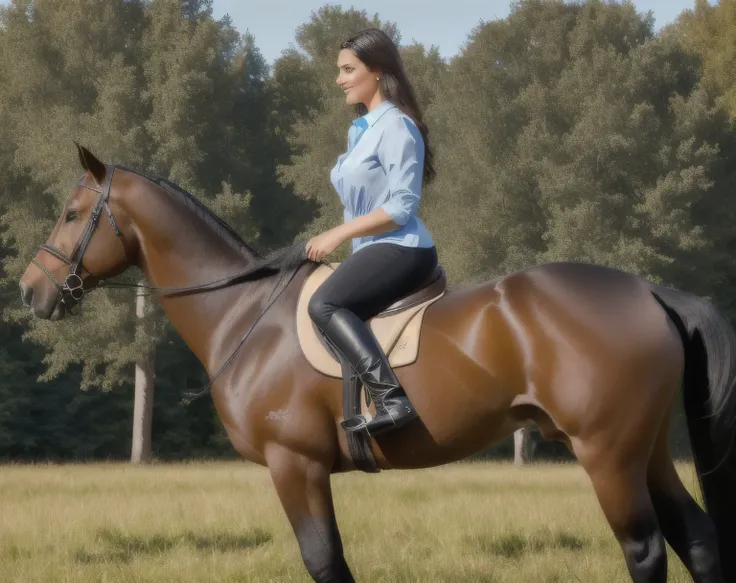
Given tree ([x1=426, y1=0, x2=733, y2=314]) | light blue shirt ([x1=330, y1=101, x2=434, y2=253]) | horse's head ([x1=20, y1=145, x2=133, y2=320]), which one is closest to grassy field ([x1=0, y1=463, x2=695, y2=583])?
horse's head ([x1=20, y1=145, x2=133, y2=320])

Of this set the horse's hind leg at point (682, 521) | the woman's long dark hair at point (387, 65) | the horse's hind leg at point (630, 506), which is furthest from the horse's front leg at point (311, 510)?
the woman's long dark hair at point (387, 65)

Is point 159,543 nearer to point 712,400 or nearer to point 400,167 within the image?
point 400,167

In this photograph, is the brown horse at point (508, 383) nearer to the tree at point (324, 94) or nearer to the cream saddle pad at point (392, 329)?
the cream saddle pad at point (392, 329)

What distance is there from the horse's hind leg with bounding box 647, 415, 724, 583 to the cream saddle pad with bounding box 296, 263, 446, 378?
4.91ft

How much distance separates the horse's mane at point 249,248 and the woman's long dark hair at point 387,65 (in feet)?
3.34

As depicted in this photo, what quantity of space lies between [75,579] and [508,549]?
156 inches

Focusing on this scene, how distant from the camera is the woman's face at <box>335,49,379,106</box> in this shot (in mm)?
5691

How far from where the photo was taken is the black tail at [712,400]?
5.46m

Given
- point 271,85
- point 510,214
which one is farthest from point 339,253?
point 271,85

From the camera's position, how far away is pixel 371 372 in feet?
17.6

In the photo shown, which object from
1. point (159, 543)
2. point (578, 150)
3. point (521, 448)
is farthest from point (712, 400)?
point (521, 448)

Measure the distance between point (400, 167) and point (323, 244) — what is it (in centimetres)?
63

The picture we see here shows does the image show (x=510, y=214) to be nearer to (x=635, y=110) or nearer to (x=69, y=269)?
(x=635, y=110)

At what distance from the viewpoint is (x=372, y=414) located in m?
5.50
